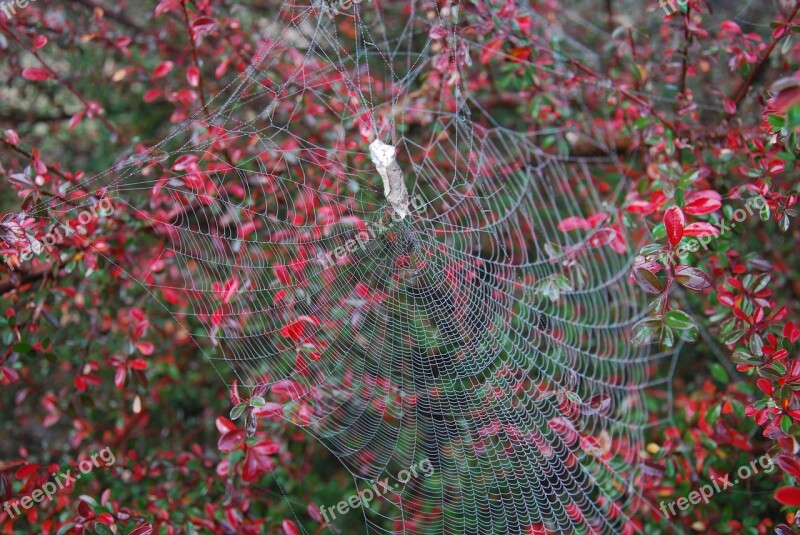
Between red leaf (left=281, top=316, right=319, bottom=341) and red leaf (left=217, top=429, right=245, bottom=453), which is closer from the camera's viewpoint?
red leaf (left=217, top=429, right=245, bottom=453)

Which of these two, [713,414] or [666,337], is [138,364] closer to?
[666,337]

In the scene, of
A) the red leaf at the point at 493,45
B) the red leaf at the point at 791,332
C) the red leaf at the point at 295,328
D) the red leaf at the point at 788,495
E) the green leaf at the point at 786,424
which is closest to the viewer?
the red leaf at the point at 788,495

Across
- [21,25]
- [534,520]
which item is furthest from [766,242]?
[21,25]

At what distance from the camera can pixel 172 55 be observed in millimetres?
2500

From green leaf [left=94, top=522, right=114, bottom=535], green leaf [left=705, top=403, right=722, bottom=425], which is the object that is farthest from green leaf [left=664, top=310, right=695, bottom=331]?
green leaf [left=94, top=522, right=114, bottom=535]

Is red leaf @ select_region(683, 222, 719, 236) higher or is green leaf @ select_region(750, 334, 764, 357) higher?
red leaf @ select_region(683, 222, 719, 236)

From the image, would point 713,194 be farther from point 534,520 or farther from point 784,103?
point 534,520

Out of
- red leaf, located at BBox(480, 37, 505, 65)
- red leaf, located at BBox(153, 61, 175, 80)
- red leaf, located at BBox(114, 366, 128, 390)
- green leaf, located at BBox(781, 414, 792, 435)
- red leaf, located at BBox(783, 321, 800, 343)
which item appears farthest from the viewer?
red leaf, located at BBox(153, 61, 175, 80)

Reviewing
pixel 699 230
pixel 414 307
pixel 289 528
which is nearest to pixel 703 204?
pixel 699 230

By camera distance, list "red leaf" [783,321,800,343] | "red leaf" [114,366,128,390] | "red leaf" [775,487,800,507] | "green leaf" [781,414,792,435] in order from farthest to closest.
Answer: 1. "red leaf" [114,366,128,390]
2. "red leaf" [783,321,800,343]
3. "green leaf" [781,414,792,435]
4. "red leaf" [775,487,800,507]

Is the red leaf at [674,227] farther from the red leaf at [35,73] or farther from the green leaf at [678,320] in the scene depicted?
the red leaf at [35,73]

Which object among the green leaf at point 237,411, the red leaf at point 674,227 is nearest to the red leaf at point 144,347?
the green leaf at point 237,411

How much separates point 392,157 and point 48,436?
2.34 meters

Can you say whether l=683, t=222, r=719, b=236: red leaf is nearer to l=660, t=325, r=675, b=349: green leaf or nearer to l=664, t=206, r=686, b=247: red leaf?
l=664, t=206, r=686, b=247: red leaf
